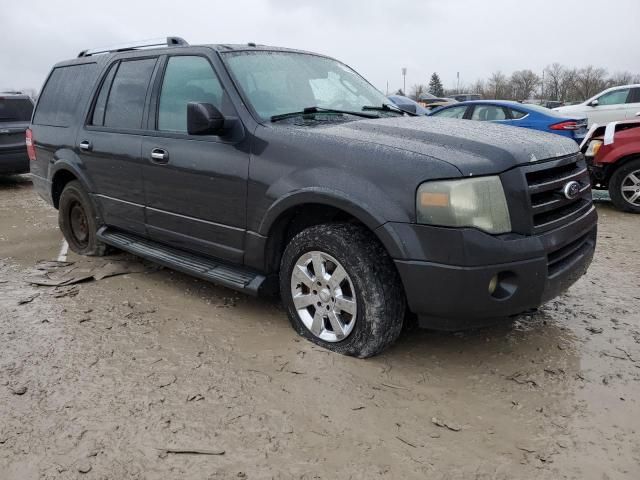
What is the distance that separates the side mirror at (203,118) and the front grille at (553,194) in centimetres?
176

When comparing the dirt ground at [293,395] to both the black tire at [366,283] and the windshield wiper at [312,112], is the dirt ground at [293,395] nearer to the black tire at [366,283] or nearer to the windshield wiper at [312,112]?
the black tire at [366,283]

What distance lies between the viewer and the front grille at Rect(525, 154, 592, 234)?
9.19 feet

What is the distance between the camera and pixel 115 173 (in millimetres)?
4348

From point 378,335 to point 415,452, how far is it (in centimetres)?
72

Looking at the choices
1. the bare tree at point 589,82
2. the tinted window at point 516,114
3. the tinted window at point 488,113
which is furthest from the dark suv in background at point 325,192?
the bare tree at point 589,82

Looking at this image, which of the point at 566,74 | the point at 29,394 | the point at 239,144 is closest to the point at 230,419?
the point at 29,394

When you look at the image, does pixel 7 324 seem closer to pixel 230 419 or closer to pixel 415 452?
pixel 230 419

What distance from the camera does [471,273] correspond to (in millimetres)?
2611

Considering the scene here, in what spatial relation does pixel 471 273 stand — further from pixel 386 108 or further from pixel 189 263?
pixel 189 263

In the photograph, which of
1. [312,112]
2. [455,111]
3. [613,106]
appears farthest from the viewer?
[613,106]

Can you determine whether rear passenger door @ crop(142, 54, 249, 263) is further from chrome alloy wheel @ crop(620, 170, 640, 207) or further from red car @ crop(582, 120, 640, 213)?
chrome alloy wheel @ crop(620, 170, 640, 207)

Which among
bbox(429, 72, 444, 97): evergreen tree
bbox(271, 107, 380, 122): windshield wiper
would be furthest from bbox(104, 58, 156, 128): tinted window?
bbox(429, 72, 444, 97): evergreen tree

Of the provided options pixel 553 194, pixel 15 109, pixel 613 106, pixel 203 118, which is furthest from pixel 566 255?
pixel 613 106

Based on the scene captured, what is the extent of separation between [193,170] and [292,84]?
2.91 feet
